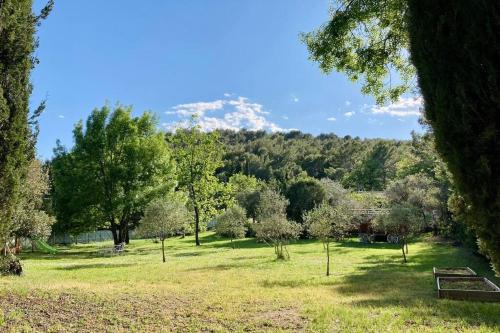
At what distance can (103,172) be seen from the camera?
126ft

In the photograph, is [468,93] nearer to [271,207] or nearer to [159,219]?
[159,219]

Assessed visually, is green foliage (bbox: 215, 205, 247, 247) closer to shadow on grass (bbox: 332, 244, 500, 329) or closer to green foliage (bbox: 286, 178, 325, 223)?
green foliage (bbox: 286, 178, 325, 223)

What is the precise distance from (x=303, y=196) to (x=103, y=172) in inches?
916

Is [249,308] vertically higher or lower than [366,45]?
lower

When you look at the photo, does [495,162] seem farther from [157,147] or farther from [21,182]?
[157,147]

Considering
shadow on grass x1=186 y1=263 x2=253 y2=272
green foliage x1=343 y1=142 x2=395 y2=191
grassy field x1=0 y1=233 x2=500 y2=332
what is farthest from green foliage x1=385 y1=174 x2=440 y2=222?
green foliage x1=343 y1=142 x2=395 y2=191

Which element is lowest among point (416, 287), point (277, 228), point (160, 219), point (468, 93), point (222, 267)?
point (416, 287)

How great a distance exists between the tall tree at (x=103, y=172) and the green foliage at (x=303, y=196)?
16.5 meters

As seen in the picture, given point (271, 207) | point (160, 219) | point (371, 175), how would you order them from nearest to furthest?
point (160, 219), point (271, 207), point (371, 175)

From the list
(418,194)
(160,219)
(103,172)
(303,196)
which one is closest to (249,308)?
(160,219)

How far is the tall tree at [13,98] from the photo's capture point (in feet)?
23.1

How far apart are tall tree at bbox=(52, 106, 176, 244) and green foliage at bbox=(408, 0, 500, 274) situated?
3604 centimetres

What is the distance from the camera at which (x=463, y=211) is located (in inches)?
170

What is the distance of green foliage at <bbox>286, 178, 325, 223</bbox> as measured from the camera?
47.6 meters
